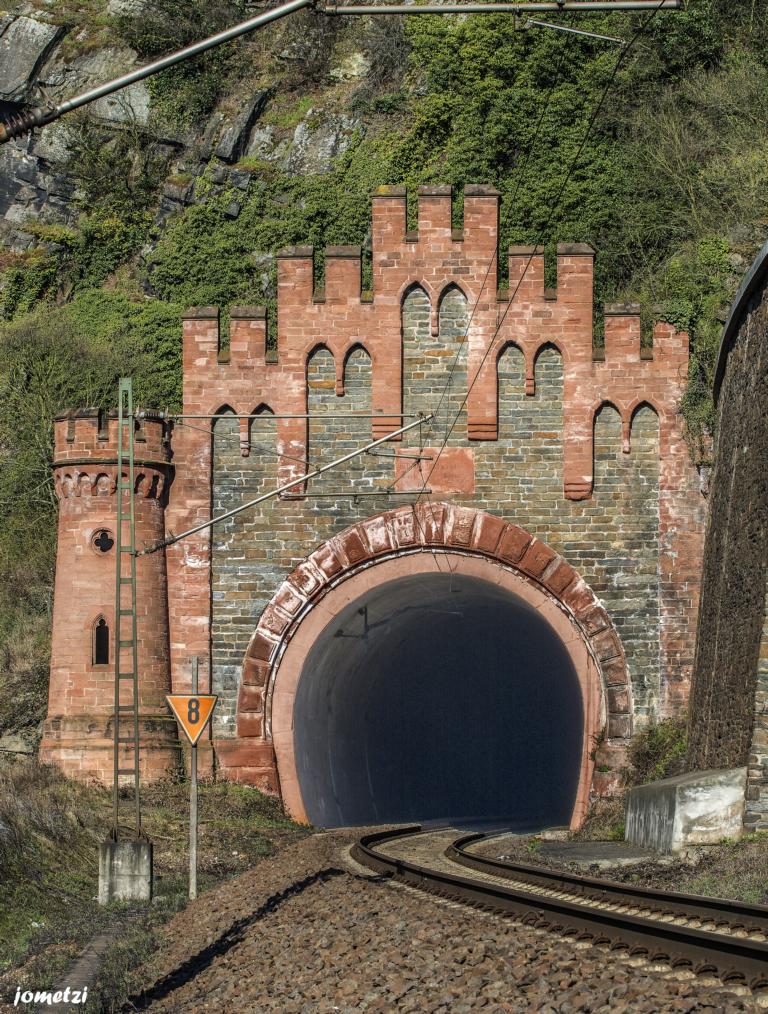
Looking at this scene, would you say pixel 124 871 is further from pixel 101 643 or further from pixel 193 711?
pixel 101 643

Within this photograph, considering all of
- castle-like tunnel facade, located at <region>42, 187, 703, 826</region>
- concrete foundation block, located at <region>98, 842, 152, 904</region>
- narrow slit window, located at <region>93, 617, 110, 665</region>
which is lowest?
concrete foundation block, located at <region>98, 842, 152, 904</region>

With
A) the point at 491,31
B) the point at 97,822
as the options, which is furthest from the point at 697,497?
the point at 491,31

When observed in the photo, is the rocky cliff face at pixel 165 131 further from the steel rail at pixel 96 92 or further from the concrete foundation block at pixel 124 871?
the steel rail at pixel 96 92

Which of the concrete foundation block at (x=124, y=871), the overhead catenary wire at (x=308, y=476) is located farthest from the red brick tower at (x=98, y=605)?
the concrete foundation block at (x=124, y=871)

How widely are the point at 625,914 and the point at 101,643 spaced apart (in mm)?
14556

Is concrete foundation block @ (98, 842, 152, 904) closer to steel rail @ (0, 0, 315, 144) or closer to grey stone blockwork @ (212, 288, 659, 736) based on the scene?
grey stone blockwork @ (212, 288, 659, 736)

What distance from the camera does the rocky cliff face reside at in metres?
47.0

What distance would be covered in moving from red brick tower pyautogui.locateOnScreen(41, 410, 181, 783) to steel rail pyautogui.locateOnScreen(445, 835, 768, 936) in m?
7.84

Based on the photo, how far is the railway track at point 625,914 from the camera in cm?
806

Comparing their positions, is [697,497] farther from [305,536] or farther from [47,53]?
[47,53]

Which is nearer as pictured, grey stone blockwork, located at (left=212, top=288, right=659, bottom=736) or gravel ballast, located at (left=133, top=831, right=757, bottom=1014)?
gravel ballast, located at (left=133, top=831, right=757, bottom=1014)

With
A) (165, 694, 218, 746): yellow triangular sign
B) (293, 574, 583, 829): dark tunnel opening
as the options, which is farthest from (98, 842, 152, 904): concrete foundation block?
(293, 574, 583, 829): dark tunnel opening

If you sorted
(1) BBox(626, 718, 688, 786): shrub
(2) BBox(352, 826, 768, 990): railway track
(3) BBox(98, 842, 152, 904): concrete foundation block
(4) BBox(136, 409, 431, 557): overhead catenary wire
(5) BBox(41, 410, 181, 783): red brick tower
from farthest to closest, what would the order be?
(5) BBox(41, 410, 181, 783): red brick tower, (4) BBox(136, 409, 431, 557): overhead catenary wire, (1) BBox(626, 718, 688, 786): shrub, (3) BBox(98, 842, 152, 904): concrete foundation block, (2) BBox(352, 826, 768, 990): railway track

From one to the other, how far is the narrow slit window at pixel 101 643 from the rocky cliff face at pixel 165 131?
24.3 m
